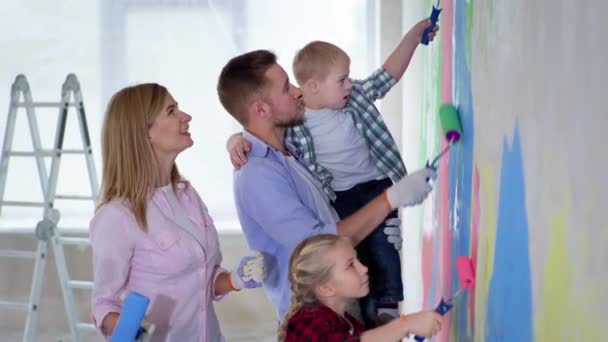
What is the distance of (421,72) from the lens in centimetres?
339

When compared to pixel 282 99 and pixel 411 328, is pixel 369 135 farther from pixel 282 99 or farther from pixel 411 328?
pixel 411 328

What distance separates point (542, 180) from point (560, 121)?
12 centimetres

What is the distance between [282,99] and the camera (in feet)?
7.50

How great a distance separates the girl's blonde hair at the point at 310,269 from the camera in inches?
79.0

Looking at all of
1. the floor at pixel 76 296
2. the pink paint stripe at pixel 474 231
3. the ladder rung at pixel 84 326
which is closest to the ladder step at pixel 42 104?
the floor at pixel 76 296

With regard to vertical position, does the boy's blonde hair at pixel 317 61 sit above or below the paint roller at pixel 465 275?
above

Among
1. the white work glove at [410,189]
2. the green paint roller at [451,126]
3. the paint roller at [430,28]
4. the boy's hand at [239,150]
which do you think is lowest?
the white work glove at [410,189]

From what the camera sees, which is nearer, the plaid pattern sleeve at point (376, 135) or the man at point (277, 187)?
the man at point (277, 187)

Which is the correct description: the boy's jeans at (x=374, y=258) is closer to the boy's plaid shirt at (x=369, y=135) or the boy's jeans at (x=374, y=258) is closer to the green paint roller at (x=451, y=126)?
the boy's plaid shirt at (x=369, y=135)

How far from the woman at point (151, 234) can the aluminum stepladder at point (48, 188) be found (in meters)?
2.27

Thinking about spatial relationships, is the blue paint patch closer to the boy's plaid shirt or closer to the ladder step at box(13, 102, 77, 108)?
the boy's plaid shirt

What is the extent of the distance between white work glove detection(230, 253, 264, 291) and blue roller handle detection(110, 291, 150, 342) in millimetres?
293

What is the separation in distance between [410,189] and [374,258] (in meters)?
0.50

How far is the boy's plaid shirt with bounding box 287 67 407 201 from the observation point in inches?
100
